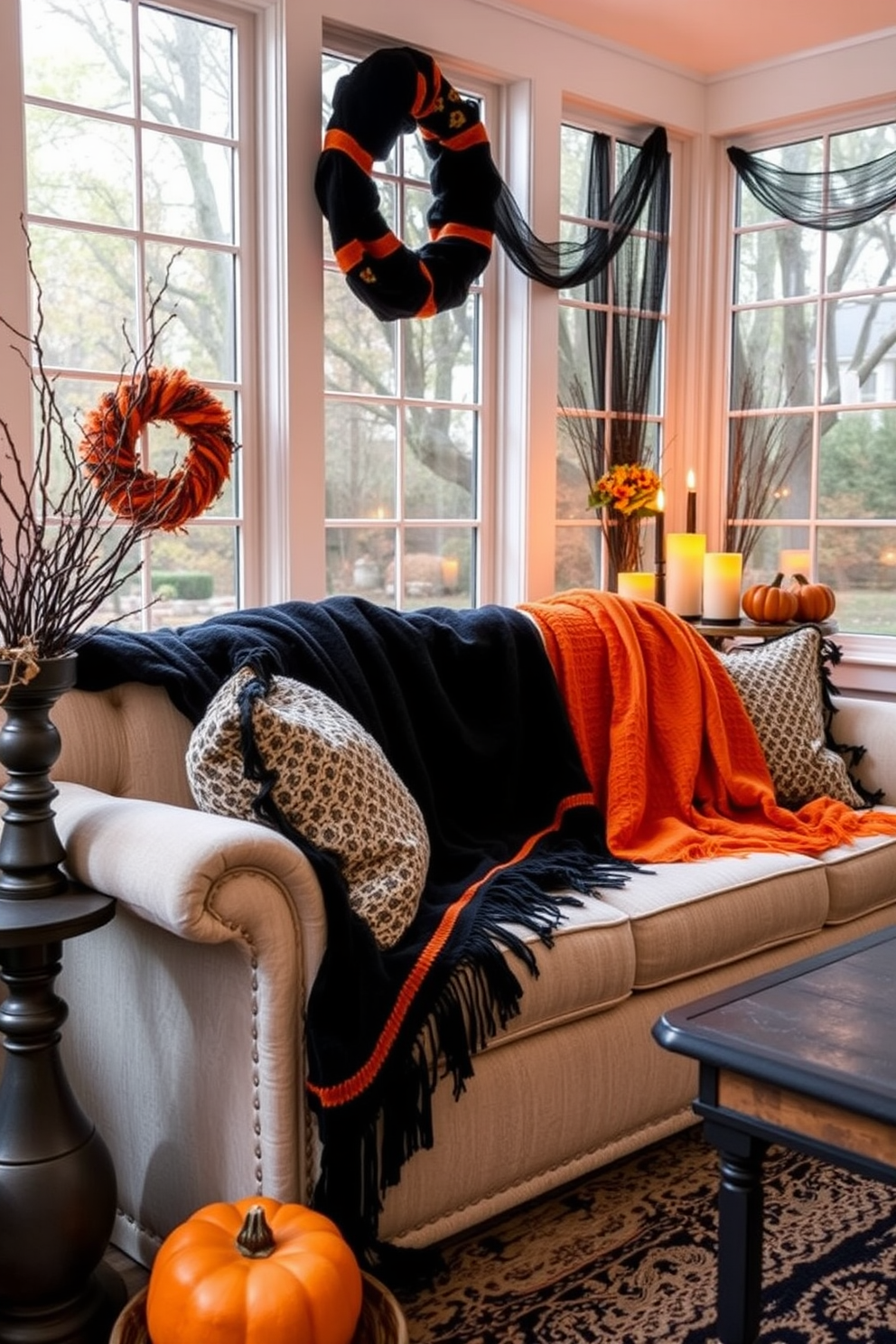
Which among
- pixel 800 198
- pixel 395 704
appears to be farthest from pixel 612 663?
pixel 800 198

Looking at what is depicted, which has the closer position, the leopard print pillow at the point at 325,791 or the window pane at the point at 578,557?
the leopard print pillow at the point at 325,791

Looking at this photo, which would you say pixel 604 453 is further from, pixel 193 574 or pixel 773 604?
pixel 193 574

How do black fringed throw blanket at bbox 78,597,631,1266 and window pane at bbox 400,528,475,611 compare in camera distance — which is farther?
window pane at bbox 400,528,475,611

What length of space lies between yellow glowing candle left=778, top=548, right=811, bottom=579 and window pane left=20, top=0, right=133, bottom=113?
2.31 metres

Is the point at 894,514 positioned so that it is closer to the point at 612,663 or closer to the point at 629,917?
the point at 612,663

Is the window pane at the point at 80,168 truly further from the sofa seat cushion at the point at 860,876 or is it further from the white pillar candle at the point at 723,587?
the sofa seat cushion at the point at 860,876

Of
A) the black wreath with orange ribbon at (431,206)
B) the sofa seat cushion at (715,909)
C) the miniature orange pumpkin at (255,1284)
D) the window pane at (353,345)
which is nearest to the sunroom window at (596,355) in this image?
the black wreath with orange ribbon at (431,206)

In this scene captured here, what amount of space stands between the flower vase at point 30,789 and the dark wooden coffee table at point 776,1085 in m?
0.86

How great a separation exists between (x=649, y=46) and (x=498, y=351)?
103 centimetres

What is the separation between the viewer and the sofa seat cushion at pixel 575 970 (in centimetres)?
214

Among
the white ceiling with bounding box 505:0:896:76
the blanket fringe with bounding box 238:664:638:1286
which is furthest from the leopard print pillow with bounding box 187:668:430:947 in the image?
the white ceiling with bounding box 505:0:896:76

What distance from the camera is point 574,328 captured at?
4.22 m

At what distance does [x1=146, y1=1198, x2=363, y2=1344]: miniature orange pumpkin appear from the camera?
5.37 ft

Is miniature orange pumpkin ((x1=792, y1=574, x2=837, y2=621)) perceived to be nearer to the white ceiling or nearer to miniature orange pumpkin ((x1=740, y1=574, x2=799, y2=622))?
miniature orange pumpkin ((x1=740, y1=574, x2=799, y2=622))
